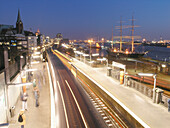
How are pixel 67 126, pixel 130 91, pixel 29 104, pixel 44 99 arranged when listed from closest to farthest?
pixel 67 126 < pixel 29 104 < pixel 44 99 < pixel 130 91

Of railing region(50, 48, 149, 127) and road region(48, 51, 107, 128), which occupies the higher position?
railing region(50, 48, 149, 127)

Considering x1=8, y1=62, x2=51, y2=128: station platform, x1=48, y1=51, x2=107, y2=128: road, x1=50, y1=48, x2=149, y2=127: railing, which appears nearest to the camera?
x1=8, y1=62, x2=51, y2=128: station platform

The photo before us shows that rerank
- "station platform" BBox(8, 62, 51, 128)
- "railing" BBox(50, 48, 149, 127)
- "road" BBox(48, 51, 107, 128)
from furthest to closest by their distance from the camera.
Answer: "road" BBox(48, 51, 107, 128) → "railing" BBox(50, 48, 149, 127) → "station platform" BBox(8, 62, 51, 128)

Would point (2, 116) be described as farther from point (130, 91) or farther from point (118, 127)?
point (130, 91)

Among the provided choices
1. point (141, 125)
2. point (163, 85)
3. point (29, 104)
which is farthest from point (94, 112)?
point (163, 85)

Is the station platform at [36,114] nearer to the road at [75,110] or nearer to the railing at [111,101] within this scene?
the road at [75,110]

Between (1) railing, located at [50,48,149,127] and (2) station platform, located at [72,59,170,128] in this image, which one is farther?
(1) railing, located at [50,48,149,127]

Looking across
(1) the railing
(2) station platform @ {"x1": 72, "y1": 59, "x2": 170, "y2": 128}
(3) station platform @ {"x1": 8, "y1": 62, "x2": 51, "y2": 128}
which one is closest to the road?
(3) station platform @ {"x1": 8, "y1": 62, "x2": 51, "y2": 128}

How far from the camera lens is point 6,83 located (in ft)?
34.9

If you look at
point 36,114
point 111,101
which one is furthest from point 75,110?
point 111,101

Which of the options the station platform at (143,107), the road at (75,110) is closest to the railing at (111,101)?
the station platform at (143,107)

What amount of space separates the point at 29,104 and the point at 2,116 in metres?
3.98

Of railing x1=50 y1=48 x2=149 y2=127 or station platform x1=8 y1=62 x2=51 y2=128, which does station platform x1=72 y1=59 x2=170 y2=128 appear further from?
station platform x1=8 y1=62 x2=51 y2=128

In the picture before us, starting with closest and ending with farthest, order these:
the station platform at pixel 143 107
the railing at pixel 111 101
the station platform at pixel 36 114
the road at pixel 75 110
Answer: the station platform at pixel 143 107 < the station platform at pixel 36 114 < the railing at pixel 111 101 < the road at pixel 75 110
